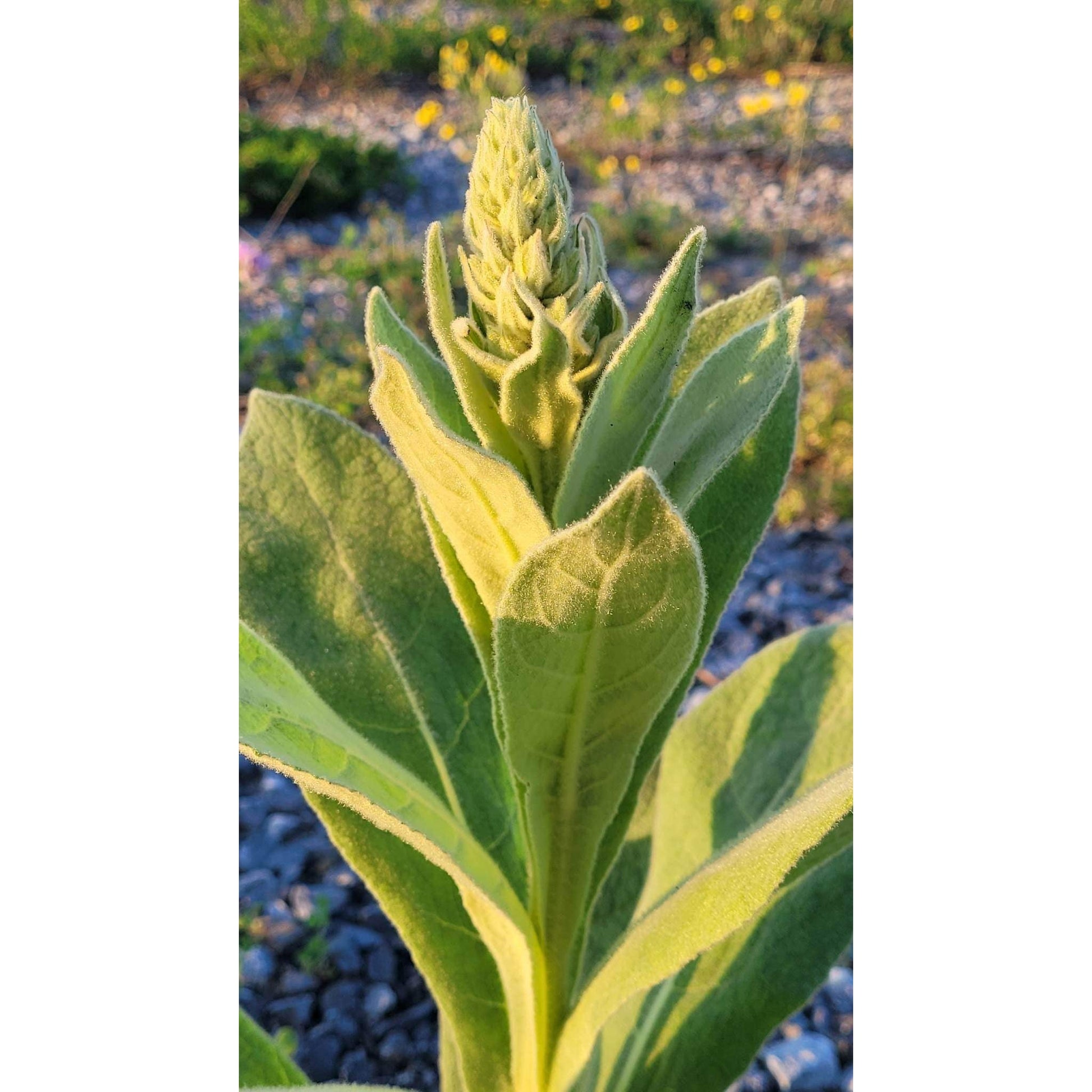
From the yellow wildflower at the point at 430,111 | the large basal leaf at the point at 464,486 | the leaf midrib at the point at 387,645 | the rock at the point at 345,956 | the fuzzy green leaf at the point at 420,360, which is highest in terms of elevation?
the yellow wildflower at the point at 430,111

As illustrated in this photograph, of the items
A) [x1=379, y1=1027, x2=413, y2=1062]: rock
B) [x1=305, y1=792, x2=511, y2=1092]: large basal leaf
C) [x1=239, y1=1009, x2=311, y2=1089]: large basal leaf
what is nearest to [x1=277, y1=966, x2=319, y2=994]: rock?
[x1=379, y1=1027, x2=413, y2=1062]: rock

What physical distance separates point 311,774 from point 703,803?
57 centimetres

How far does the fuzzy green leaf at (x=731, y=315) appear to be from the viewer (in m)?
0.95

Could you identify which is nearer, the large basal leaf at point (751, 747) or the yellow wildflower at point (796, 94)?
the large basal leaf at point (751, 747)

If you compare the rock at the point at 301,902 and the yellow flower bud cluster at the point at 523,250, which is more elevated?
the yellow flower bud cluster at the point at 523,250

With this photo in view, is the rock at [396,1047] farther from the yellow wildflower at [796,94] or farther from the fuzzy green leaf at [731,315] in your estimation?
the yellow wildflower at [796,94]

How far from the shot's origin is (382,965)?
146cm

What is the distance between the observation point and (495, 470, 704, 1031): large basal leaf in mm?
654

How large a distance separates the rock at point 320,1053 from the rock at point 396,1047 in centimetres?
5

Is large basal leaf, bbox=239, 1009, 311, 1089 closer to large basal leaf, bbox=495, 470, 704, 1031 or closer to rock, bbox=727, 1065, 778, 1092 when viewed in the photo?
large basal leaf, bbox=495, 470, 704, 1031

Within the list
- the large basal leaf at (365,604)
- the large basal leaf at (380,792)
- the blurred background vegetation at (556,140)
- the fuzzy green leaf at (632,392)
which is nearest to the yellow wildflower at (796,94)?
the blurred background vegetation at (556,140)

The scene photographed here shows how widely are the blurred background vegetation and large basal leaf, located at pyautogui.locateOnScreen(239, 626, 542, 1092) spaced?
Answer: 91cm

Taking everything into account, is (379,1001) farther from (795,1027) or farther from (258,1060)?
(795,1027)

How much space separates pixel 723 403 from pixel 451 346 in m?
0.18
